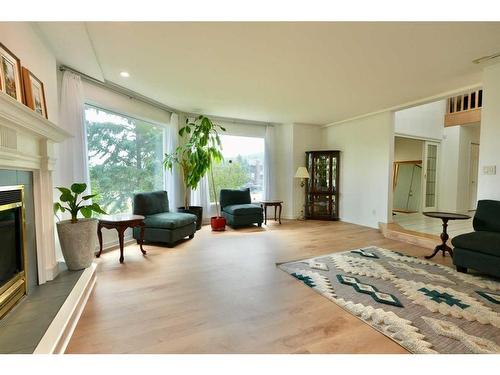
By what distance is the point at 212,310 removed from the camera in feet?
6.64

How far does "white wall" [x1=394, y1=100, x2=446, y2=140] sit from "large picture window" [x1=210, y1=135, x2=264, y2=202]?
→ 3.43 m

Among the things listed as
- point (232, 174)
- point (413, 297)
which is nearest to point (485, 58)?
point (413, 297)

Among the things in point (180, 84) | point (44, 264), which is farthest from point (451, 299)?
point (180, 84)

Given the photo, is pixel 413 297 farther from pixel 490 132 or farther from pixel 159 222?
pixel 159 222

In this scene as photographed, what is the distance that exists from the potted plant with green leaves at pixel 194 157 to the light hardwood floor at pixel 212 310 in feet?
4.91

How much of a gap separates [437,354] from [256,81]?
3387 millimetres

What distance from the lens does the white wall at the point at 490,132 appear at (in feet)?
9.69

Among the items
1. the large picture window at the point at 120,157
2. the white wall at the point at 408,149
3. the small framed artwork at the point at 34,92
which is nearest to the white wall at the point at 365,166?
the white wall at the point at 408,149

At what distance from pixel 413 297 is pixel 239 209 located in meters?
3.38

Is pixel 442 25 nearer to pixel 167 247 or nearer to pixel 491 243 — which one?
pixel 491 243

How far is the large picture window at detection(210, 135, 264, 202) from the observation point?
19.2 feet

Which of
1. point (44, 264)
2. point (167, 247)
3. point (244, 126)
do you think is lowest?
point (167, 247)

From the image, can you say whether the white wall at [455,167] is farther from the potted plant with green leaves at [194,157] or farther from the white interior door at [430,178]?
the potted plant with green leaves at [194,157]
